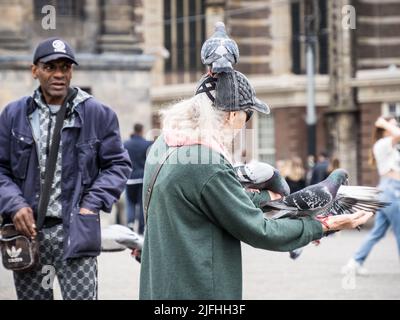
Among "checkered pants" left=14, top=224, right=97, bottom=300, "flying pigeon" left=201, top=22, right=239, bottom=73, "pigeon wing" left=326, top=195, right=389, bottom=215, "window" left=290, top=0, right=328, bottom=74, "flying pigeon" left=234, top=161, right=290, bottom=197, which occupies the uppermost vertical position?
"window" left=290, top=0, right=328, bottom=74

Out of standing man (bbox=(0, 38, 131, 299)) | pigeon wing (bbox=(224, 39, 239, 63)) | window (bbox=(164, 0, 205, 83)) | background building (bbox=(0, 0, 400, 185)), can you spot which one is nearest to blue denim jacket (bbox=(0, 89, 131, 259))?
standing man (bbox=(0, 38, 131, 299))

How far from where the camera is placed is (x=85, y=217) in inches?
239

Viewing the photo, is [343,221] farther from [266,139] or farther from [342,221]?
[266,139]

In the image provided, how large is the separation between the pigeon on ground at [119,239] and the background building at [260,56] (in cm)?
1453

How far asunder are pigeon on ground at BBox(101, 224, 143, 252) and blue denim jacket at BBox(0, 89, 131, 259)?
0.63 metres

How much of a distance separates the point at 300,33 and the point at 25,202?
28.9 m

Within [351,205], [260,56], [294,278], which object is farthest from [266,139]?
[351,205]

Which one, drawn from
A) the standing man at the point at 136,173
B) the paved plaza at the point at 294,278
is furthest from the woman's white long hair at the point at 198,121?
the standing man at the point at 136,173

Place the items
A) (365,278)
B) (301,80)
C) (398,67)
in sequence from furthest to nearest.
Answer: (301,80) → (398,67) → (365,278)

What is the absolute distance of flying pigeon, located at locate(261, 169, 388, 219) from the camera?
448 cm

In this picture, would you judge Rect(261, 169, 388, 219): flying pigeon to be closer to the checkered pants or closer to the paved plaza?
the checkered pants

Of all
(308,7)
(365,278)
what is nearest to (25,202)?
(365,278)

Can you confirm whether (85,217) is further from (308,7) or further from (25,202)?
(308,7)

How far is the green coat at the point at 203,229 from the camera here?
429cm
